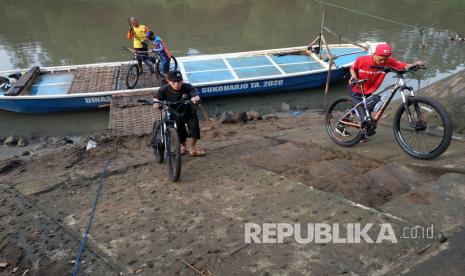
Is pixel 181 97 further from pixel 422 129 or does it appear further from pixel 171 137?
pixel 422 129

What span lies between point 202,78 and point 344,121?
6298 millimetres

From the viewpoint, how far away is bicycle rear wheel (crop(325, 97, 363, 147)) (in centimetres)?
575

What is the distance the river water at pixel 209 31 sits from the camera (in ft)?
38.4

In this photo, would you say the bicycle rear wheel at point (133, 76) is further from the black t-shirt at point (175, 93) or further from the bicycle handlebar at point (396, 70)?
the bicycle handlebar at point (396, 70)

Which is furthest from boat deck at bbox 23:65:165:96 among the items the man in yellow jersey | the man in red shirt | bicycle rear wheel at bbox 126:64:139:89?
the man in red shirt

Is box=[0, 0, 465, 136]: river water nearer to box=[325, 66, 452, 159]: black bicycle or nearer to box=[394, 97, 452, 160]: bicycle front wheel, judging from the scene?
Result: box=[325, 66, 452, 159]: black bicycle

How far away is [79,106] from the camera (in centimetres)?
1056

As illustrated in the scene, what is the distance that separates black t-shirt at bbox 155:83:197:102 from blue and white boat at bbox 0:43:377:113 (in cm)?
483

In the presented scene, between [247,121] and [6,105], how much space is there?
6502mm

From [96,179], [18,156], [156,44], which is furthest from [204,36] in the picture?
[96,179]

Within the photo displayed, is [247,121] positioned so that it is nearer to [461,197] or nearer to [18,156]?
[18,156]

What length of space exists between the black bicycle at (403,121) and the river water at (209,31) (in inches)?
217

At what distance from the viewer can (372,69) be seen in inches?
217

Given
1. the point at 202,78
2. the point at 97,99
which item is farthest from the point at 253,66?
the point at 97,99
